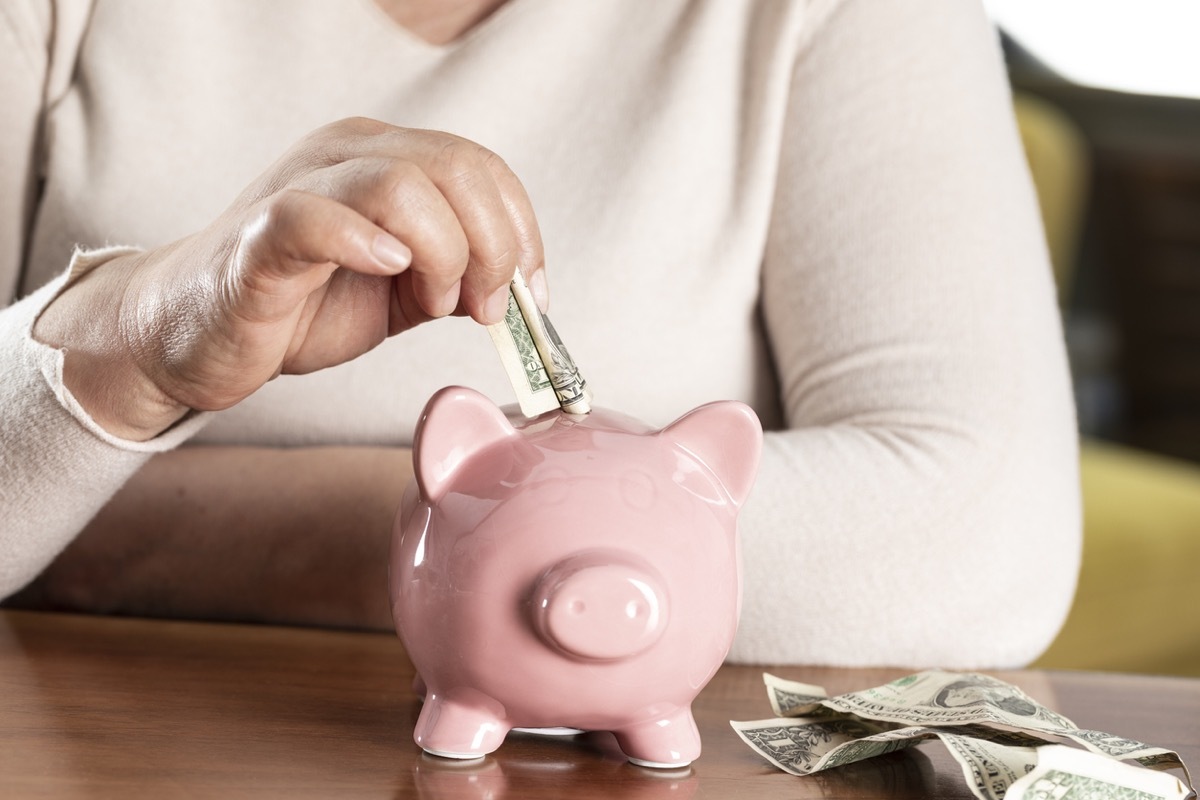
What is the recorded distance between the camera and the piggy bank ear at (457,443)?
426mm

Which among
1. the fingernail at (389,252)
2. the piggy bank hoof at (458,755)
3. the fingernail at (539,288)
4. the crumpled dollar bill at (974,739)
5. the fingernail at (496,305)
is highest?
the fingernail at (389,252)

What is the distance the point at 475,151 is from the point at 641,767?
0.75 feet

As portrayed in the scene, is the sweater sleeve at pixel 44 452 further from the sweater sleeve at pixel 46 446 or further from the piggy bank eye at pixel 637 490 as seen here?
the piggy bank eye at pixel 637 490

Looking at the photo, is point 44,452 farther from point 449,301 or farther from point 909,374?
point 909,374

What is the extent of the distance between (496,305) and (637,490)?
0.10m

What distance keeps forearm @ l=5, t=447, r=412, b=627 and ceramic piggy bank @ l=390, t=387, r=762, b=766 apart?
221 mm

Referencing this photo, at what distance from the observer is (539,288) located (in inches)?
19.3

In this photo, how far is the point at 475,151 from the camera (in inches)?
17.3

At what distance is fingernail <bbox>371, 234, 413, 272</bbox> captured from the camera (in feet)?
1.31

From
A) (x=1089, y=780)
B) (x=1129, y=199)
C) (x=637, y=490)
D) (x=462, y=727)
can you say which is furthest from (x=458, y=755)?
(x=1129, y=199)

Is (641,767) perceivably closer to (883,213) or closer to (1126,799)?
(1126,799)

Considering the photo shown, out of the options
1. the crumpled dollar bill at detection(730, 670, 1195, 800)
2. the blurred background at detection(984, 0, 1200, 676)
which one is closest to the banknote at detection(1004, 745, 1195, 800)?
the crumpled dollar bill at detection(730, 670, 1195, 800)

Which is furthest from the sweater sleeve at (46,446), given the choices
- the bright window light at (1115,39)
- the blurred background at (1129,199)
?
the bright window light at (1115,39)

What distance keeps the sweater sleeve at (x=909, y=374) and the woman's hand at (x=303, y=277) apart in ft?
0.82
